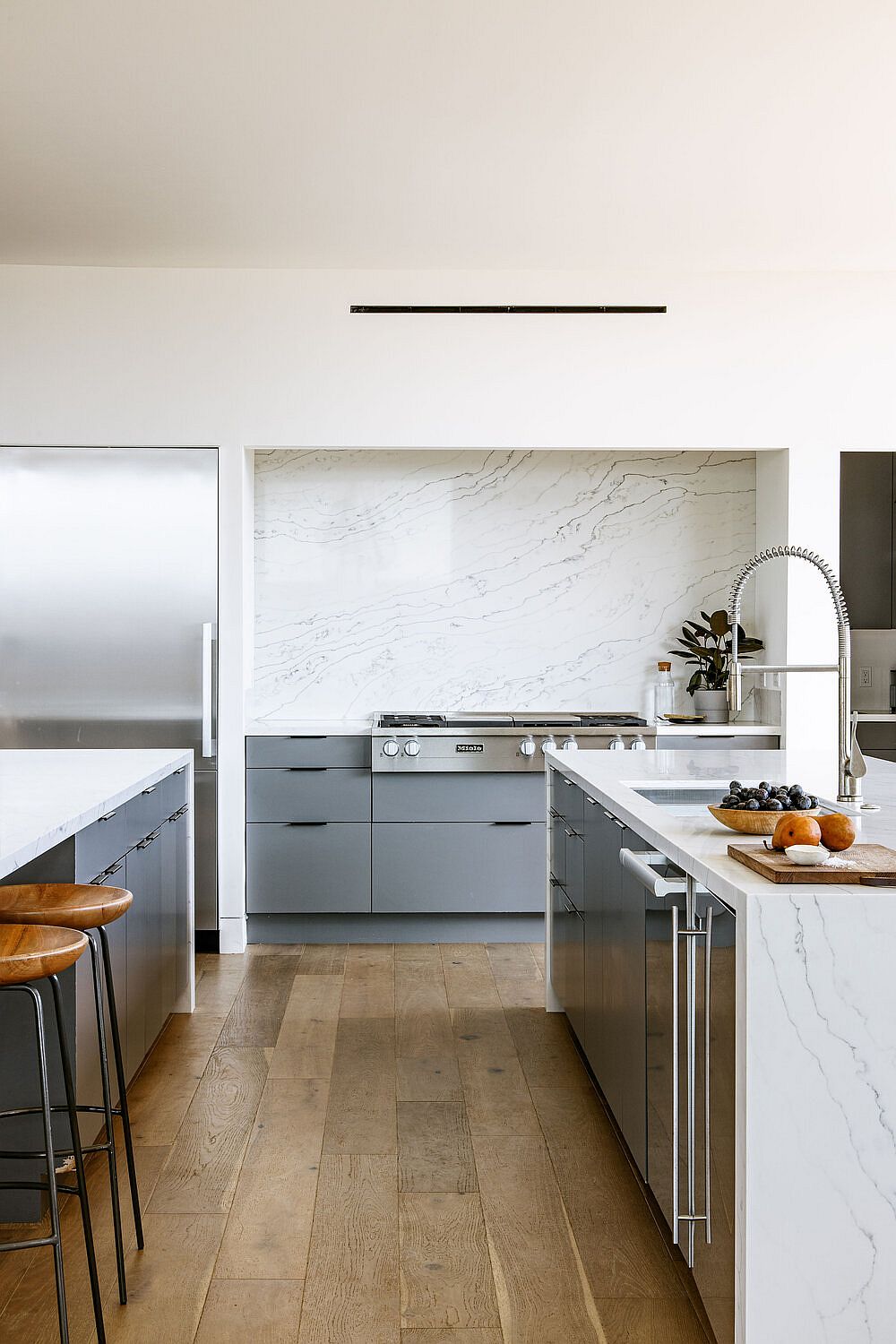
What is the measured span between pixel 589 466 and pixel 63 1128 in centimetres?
385

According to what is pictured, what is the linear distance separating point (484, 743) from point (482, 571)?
1.00 m

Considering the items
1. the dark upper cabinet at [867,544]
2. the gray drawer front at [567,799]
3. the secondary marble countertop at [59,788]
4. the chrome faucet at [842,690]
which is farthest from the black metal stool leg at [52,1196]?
the dark upper cabinet at [867,544]

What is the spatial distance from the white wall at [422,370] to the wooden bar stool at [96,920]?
2354 mm

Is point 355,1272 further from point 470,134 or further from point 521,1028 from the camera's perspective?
point 470,134

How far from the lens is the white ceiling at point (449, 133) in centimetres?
286

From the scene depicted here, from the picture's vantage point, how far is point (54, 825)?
7.38ft

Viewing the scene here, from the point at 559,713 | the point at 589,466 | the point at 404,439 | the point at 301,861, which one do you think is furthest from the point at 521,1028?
the point at 589,466

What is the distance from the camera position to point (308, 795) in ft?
15.7

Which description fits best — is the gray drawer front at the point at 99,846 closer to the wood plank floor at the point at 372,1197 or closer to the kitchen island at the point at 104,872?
the kitchen island at the point at 104,872

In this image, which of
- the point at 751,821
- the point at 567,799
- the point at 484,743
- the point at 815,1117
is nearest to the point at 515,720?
the point at 484,743

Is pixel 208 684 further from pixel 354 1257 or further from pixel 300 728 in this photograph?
pixel 354 1257

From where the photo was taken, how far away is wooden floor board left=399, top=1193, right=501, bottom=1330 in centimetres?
207

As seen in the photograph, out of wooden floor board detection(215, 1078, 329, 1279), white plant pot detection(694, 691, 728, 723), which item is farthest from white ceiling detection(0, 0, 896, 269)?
wooden floor board detection(215, 1078, 329, 1279)

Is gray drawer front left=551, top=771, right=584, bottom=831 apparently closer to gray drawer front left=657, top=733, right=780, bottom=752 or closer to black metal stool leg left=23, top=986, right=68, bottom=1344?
gray drawer front left=657, top=733, right=780, bottom=752
